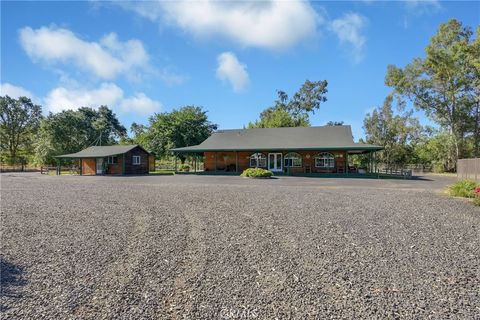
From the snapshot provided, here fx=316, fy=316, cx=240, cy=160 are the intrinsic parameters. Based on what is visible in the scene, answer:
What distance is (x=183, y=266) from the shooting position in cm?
448

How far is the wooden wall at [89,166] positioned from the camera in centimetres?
3229

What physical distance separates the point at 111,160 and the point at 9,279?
29.6 metres

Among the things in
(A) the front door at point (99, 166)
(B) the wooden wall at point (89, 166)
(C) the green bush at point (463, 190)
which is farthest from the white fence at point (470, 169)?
(B) the wooden wall at point (89, 166)

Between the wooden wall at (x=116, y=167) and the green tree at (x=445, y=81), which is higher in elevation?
the green tree at (x=445, y=81)

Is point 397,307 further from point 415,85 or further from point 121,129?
point 121,129

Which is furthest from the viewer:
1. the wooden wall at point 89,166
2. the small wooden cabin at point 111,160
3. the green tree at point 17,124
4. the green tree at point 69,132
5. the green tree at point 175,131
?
the green tree at point 17,124

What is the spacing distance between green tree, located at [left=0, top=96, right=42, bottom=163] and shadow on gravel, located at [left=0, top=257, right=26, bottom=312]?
Answer: 63788 millimetres

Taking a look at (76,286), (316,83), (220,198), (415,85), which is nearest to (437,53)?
(415,85)

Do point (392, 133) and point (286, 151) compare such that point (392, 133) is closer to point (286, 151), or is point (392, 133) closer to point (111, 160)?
point (286, 151)

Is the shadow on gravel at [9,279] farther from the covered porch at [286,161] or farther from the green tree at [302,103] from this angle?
the green tree at [302,103]

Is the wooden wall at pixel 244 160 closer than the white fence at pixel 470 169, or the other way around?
the white fence at pixel 470 169

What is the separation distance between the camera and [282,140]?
29.1 meters

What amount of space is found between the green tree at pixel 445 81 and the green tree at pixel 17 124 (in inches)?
2427

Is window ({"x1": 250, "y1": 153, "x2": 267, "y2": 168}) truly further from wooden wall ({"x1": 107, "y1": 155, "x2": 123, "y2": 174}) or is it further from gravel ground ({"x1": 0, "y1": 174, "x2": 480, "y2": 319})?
gravel ground ({"x1": 0, "y1": 174, "x2": 480, "y2": 319})
